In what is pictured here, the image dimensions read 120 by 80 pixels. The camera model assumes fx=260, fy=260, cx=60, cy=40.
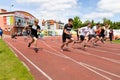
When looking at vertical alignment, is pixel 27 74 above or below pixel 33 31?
below

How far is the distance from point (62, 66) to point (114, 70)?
205cm

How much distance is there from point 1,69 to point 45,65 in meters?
1.90

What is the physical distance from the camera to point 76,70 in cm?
952

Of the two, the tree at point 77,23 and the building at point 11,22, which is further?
the tree at point 77,23

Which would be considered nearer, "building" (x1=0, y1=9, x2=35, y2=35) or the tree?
"building" (x1=0, y1=9, x2=35, y2=35)

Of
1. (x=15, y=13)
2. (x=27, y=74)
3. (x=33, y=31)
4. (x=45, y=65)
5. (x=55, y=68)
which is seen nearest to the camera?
(x=27, y=74)

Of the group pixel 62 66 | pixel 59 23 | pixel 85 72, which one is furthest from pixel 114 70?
pixel 59 23

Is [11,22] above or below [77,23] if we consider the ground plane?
above

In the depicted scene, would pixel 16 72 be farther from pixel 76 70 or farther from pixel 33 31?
pixel 33 31

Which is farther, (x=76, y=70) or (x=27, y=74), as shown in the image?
(x=76, y=70)

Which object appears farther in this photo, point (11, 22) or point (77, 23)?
point (77, 23)

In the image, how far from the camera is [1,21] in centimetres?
A: 7519

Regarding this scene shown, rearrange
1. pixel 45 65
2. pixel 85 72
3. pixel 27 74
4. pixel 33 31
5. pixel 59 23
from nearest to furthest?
pixel 27 74, pixel 85 72, pixel 45 65, pixel 33 31, pixel 59 23

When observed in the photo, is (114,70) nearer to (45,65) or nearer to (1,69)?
(45,65)
